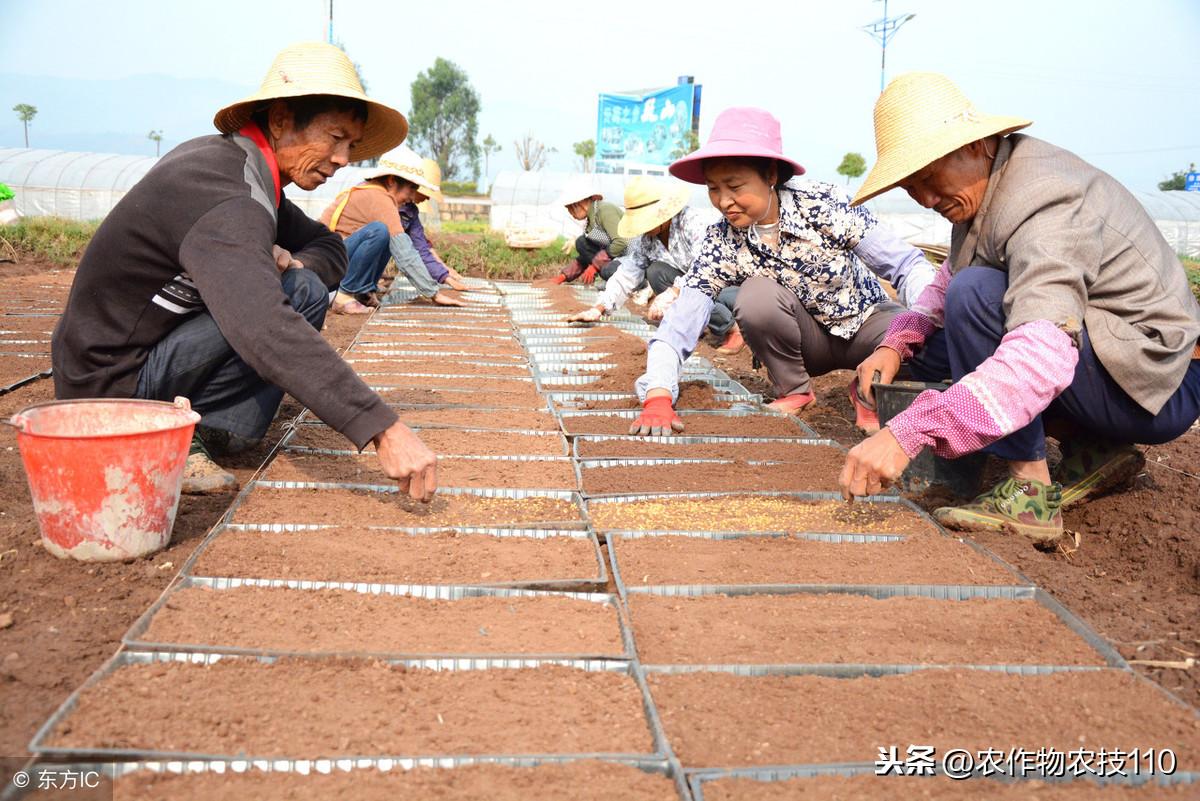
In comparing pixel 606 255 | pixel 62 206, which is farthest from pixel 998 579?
pixel 62 206

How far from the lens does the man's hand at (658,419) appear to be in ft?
10.4

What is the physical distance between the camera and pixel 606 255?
8.40 meters

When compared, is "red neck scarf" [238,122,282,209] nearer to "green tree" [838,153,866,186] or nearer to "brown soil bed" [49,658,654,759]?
"brown soil bed" [49,658,654,759]

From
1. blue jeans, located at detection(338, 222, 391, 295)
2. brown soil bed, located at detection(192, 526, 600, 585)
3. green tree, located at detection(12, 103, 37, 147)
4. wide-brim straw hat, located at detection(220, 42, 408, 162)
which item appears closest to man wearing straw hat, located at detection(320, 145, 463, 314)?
blue jeans, located at detection(338, 222, 391, 295)

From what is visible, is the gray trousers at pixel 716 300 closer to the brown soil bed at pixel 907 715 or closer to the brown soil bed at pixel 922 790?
the brown soil bed at pixel 907 715

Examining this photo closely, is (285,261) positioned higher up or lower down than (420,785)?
higher up

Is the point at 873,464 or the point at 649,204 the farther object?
the point at 649,204

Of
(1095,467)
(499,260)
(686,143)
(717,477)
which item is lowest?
(499,260)

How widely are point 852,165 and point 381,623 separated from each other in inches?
827

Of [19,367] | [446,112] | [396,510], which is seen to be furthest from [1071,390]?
[446,112]

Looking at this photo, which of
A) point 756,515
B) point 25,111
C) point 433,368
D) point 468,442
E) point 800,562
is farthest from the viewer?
point 25,111

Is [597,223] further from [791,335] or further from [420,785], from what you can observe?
[420,785]

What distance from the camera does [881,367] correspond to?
2.80m

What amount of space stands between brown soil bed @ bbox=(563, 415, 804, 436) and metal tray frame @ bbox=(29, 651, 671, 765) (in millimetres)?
1690
